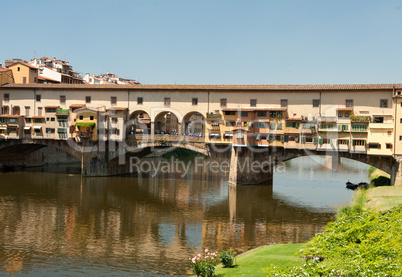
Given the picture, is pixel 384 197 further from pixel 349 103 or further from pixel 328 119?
pixel 349 103

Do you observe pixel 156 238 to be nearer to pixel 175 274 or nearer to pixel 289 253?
pixel 175 274

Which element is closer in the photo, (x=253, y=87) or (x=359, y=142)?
(x=359, y=142)

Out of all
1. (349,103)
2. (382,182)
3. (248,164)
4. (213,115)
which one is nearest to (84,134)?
(213,115)

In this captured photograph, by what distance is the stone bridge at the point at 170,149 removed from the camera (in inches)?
1998

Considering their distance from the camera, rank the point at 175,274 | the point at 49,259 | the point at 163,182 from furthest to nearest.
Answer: the point at 163,182 → the point at 49,259 → the point at 175,274

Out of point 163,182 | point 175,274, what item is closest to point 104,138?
point 163,182

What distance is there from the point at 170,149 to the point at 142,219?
25.1m

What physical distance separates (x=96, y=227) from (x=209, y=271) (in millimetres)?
15774

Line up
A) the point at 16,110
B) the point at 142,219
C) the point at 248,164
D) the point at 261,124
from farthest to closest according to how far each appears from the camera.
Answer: the point at 16,110 < the point at 248,164 < the point at 261,124 < the point at 142,219

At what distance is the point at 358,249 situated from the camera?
1527 centimetres

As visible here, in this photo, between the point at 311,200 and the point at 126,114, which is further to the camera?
the point at 126,114

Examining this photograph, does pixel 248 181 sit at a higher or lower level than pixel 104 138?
lower

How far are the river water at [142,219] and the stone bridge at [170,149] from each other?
2342 mm

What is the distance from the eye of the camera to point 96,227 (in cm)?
3356
